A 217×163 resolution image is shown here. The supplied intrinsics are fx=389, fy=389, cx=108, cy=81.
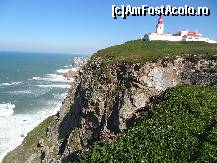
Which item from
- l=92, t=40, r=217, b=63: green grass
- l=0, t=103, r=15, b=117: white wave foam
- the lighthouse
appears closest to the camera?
l=92, t=40, r=217, b=63: green grass

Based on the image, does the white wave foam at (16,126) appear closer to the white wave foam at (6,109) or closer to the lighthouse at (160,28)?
the white wave foam at (6,109)

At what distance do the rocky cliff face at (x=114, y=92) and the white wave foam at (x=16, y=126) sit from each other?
16096 mm

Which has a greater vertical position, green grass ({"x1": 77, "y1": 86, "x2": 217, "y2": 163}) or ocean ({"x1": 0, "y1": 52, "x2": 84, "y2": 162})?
green grass ({"x1": 77, "y1": 86, "x2": 217, "y2": 163})

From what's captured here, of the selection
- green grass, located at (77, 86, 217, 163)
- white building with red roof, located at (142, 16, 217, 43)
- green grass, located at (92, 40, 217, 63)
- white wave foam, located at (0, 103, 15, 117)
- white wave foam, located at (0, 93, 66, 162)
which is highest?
white building with red roof, located at (142, 16, 217, 43)

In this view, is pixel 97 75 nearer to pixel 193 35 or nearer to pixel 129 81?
pixel 129 81

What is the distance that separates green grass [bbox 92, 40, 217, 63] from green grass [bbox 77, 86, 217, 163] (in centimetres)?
1210

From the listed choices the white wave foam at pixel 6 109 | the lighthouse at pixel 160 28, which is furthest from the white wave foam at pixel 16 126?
the lighthouse at pixel 160 28

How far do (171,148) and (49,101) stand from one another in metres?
78.3

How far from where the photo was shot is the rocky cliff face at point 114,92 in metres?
35.3

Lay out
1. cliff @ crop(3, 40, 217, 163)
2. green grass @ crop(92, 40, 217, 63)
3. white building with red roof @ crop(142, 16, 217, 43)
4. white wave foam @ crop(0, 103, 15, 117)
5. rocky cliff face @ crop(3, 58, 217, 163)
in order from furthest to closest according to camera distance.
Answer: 1. white wave foam @ crop(0, 103, 15, 117)
2. white building with red roof @ crop(142, 16, 217, 43)
3. green grass @ crop(92, 40, 217, 63)
4. cliff @ crop(3, 40, 217, 163)
5. rocky cliff face @ crop(3, 58, 217, 163)

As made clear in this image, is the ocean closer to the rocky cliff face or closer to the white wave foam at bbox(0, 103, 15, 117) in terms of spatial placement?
the white wave foam at bbox(0, 103, 15, 117)

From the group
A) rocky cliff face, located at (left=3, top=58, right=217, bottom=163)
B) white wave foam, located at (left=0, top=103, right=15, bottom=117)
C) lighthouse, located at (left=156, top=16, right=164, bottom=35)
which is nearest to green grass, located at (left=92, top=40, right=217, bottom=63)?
rocky cliff face, located at (left=3, top=58, right=217, bottom=163)

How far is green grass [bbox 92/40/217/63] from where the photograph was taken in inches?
1517

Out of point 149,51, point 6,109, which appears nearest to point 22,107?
point 6,109
